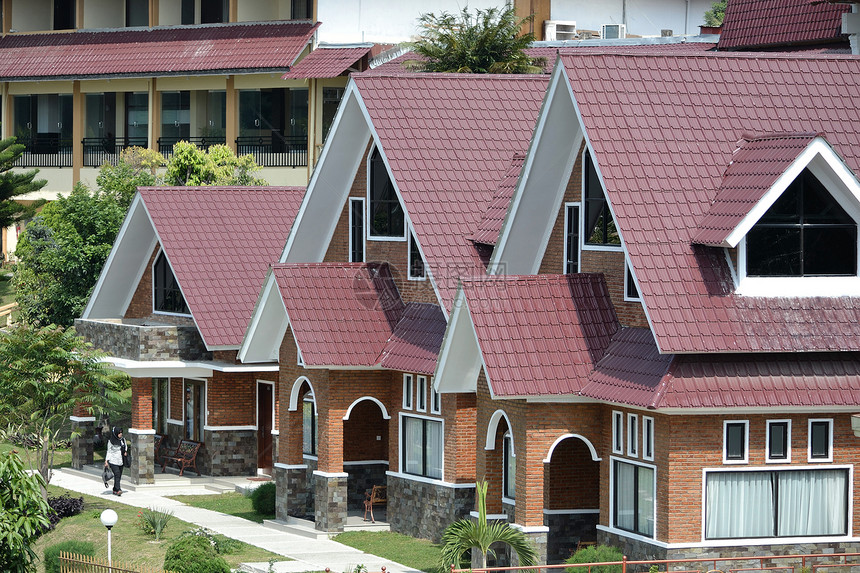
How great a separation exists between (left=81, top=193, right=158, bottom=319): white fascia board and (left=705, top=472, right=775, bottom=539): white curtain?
18.8 metres

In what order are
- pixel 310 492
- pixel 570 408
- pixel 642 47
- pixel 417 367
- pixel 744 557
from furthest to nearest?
pixel 642 47 → pixel 310 492 → pixel 417 367 → pixel 570 408 → pixel 744 557

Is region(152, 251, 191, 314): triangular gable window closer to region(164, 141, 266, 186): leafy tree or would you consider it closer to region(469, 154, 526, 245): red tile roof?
region(164, 141, 266, 186): leafy tree

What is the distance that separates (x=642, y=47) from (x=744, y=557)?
30.3 metres

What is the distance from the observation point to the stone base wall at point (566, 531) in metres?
25.9

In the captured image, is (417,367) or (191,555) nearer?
(191,555)

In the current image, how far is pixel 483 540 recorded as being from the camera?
79.3 feet

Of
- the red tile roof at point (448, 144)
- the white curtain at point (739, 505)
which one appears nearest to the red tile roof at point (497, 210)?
the red tile roof at point (448, 144)

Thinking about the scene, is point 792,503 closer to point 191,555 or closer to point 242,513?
point 191,555

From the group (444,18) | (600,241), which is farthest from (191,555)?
(444,18)

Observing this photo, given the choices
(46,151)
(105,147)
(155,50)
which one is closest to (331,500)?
(155,50)

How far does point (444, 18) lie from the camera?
46.9 metres

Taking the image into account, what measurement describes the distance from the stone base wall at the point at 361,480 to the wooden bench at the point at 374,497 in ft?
0.55

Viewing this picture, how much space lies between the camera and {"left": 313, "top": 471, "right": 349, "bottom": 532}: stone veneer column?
1166 inches

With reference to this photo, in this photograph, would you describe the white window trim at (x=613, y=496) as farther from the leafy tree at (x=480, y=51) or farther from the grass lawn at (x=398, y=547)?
the leafy tree at (x=480, y=51)
